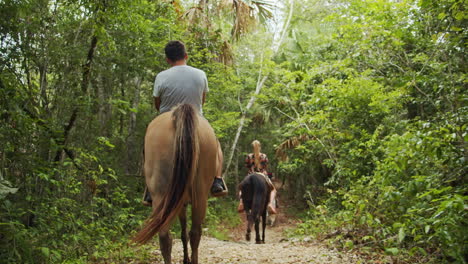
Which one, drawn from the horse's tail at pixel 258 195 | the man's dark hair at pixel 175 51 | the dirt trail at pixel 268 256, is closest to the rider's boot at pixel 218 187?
the man's dark hair at pixel 175 51

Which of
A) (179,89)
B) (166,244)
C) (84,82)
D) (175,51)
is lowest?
(166,244)

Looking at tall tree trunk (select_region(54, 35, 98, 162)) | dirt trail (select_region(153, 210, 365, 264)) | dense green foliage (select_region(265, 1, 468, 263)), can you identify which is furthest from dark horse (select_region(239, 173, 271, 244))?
tall tree trunk (select_region(54, 35, 98, 162))

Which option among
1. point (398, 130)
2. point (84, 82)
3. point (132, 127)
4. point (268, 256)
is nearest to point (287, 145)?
point (132, 127)

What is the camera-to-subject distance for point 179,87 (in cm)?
374

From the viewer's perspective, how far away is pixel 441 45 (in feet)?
15.4

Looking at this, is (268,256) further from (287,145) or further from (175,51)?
(287,145)

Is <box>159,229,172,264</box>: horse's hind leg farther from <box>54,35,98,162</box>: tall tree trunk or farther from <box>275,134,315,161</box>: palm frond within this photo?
<box>275,134,315,161</box>: palm frond

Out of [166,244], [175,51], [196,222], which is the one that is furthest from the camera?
[175,51]

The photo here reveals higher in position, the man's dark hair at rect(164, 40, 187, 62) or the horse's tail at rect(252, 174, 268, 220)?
the man's dark hair at rect(164, 40, 187, 62)

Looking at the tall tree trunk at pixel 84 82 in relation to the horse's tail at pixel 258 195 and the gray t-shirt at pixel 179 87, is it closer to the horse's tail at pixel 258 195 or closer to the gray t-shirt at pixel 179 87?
the gray t-shirt at pixel 179 87

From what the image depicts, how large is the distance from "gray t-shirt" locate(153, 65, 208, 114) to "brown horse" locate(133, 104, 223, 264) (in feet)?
1.09

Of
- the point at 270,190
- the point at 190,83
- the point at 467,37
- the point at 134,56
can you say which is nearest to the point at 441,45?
the point at 467,37

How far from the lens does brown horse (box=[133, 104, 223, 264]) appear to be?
10.1ft

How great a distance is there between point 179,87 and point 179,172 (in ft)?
3.35
